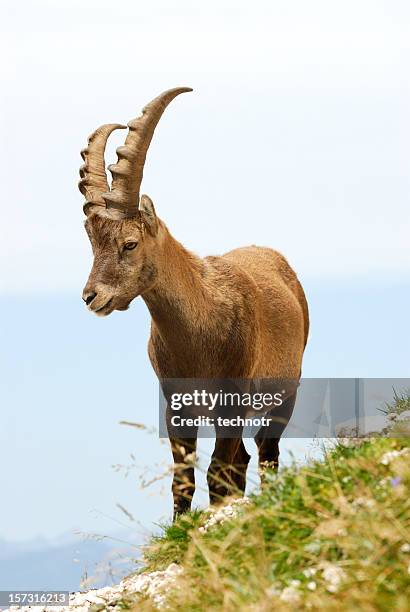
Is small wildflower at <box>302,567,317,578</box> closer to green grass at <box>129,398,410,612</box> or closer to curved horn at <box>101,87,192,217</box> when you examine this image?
green grass at <box>129,398,410,612</box>

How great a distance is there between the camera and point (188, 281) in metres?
10.4

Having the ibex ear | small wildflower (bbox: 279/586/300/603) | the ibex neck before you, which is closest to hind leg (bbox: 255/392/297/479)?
the ibex neck

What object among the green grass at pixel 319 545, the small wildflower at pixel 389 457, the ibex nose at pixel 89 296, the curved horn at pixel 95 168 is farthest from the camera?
the curved horn at pixel 95 168

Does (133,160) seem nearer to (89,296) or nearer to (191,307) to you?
(89,296)

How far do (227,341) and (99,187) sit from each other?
7.02 feet

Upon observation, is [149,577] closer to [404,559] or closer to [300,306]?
[404,559]

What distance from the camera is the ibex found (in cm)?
975

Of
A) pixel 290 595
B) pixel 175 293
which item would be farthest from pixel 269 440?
pixel 290 595

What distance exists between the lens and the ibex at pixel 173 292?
9750 mm

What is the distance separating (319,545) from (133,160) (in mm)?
5700

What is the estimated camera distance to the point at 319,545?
513 cm

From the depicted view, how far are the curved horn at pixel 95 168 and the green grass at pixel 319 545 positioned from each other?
4.65 m

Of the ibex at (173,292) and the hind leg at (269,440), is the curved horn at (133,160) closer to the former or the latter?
the ibex at (173,292)

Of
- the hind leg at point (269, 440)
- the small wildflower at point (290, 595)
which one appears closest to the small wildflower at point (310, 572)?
the small wildflower at point (290, 595)
